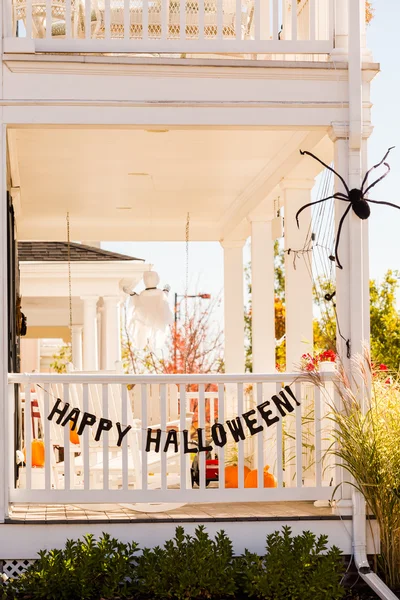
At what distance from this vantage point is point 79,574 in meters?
5.62

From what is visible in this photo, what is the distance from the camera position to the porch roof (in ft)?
42.8

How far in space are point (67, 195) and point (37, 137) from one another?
7.36ft

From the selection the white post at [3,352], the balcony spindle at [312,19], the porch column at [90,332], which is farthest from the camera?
the porch column at [90,332]

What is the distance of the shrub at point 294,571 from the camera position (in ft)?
18.4

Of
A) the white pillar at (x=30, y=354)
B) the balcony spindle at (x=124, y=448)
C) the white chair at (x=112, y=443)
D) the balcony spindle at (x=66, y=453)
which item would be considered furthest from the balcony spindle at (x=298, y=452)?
the white pillar at (x=30, y=354)

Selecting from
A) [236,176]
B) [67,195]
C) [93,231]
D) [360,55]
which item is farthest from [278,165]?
[93,231]

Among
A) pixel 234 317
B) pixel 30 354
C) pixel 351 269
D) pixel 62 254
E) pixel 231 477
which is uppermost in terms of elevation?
pixel 62 254

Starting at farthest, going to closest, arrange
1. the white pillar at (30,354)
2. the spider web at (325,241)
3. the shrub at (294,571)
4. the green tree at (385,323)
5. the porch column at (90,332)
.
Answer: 1. the white pillar at (30,354)
2. the green tree at (385,323)
3. the porch column at (90,332)
4. the spider web at (325,241)
5. the shrub at (294,571)

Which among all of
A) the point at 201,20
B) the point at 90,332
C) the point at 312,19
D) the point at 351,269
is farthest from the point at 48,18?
the point at 90,332

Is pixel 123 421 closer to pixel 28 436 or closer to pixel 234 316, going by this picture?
pixel 28 436

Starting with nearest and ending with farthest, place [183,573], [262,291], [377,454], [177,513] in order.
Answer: [183,573] < [377,454] < [177,513] < [262,291]

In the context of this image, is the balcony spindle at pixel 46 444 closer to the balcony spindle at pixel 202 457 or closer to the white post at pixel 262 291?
the balcony spindle at pixel 202 457

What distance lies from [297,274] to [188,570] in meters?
2.96

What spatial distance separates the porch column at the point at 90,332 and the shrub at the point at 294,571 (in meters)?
6.74
